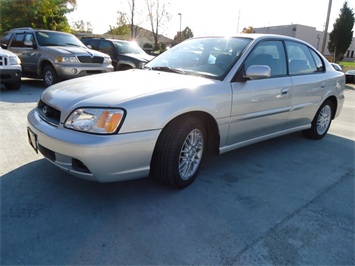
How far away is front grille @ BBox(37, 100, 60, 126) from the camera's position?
2691 mm

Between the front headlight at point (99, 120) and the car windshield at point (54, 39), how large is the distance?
7368 millimetres

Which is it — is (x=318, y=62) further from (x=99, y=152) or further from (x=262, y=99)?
(x=99, y=152)

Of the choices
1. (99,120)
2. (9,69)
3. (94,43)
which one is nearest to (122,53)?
(94,43)

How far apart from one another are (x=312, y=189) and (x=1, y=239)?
9.57 ft

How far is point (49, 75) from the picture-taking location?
330 inches

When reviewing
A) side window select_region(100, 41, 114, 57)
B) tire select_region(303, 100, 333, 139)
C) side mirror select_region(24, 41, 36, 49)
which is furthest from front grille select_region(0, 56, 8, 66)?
tire select_region(303, 100, 333, 139)

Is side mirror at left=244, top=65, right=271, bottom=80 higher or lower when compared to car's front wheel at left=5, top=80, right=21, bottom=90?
higher

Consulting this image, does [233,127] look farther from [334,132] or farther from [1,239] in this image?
[334,132]

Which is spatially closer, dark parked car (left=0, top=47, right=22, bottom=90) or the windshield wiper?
the windshield wiper

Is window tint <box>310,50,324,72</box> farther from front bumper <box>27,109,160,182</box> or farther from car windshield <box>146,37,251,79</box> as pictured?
front bumper <box>27,109,160,182</box>

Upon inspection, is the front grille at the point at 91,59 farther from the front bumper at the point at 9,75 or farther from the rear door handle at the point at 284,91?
the rear door handle at the point at 284,91

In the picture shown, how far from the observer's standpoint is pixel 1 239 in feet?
6.98

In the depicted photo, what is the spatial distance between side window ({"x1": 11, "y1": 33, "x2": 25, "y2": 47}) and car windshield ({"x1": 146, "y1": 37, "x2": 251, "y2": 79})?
7058mm

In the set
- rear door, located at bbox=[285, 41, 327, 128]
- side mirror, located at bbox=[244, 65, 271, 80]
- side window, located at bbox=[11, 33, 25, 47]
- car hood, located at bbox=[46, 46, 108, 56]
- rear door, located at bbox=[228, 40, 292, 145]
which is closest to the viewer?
side mirror, located at bbox=[244, 65, 271, 80]
